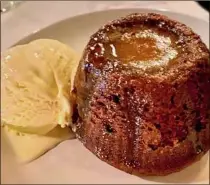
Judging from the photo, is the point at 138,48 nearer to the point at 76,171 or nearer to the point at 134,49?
the point at 134,49

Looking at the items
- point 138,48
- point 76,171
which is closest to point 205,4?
point 138,48

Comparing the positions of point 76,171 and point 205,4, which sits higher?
point 205,4

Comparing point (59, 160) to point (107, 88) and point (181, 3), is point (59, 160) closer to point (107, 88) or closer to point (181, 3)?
point (107, 88)

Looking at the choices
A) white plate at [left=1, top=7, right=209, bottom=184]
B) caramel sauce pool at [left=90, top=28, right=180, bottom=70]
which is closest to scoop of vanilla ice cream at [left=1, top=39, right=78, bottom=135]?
white plate at [left=1, top=7, right=209, bottom=184]

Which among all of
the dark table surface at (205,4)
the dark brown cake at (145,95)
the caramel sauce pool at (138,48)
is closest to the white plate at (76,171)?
the dark brown cake at (145,95)

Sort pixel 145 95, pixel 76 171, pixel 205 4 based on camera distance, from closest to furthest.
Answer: pixel 145 95, pixel 76 171, pixel 205 4

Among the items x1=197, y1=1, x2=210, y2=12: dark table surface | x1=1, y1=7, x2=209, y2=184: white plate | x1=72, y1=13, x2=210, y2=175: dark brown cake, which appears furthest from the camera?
x1=197, y1=1, x2=210, y2=12: dark table surface

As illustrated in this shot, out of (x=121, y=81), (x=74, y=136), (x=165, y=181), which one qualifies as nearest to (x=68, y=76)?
(x=74, y=136)

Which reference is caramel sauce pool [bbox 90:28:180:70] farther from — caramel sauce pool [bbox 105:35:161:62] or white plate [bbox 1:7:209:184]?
white plate [bbox 1:7:209:184]
